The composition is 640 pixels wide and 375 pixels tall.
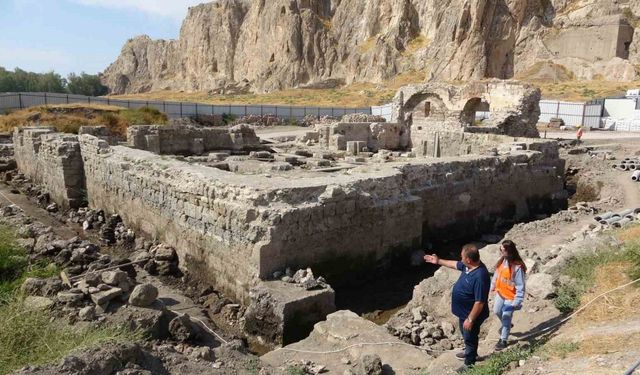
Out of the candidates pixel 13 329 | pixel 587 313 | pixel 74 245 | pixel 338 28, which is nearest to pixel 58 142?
pixel 74 245

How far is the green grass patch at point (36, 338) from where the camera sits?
4191 mm

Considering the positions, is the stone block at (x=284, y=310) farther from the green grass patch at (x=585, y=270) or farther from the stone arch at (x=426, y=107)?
the stone arch at (x=426, y=107)

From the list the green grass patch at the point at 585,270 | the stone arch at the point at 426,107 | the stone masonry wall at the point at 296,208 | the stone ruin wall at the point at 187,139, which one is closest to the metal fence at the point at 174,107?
the stone arch at the point at 426,107

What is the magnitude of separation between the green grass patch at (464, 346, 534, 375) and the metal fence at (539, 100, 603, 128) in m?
30.6

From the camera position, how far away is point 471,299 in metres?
4.70

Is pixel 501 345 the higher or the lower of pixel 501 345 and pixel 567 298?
the lower

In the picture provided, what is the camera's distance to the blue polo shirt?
4578 mm

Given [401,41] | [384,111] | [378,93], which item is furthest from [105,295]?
[401,41]

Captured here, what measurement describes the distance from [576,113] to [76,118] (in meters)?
29.6

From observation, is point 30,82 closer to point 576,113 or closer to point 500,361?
point 576,113

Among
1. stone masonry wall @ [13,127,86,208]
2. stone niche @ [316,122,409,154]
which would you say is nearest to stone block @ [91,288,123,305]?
stone masonry wall @ [13,127,86,208]

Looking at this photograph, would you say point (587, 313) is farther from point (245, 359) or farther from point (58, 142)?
point (58, 142)

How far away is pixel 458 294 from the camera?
189 inches

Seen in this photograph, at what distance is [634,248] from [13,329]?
6647 millimetres
